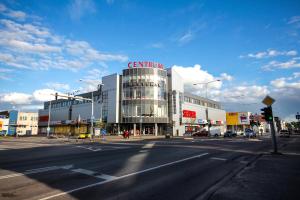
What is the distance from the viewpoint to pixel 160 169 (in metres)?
9.86

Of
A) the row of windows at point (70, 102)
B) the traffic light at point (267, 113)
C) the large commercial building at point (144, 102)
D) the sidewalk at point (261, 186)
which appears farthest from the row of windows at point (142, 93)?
the sidewalk at point (261, 186)

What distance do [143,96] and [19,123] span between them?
61222 millimetres

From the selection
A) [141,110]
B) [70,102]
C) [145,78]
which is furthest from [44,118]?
[145,78]

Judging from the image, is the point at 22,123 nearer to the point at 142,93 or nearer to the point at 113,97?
the point at 113,97

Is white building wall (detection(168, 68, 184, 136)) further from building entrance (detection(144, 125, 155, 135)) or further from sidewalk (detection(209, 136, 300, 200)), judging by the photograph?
sidewalk (detection(209, 136, 300, 200))

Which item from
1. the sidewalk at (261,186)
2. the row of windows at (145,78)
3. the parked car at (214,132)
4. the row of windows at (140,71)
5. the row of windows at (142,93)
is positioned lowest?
the sidewalk at (261,186)

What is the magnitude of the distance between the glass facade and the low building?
45.0 m

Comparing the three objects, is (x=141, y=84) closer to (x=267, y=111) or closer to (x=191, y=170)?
(x=267, y=111)

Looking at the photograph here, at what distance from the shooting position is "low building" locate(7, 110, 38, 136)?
288 feet

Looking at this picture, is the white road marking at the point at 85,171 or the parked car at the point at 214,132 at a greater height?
the parked car at the point at 214,132

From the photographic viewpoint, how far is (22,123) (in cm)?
9756

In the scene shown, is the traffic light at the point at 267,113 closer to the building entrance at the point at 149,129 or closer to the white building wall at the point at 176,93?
the building entrance at the point at 149,129

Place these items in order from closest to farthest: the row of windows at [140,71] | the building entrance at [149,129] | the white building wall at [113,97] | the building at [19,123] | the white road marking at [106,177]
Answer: the white road marking at [106,177] → the building entrance at [149,129] → the row of windows at [140,71] → the white building wall at [113,97] → the building at [19,123]

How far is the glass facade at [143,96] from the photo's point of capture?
204 feet
